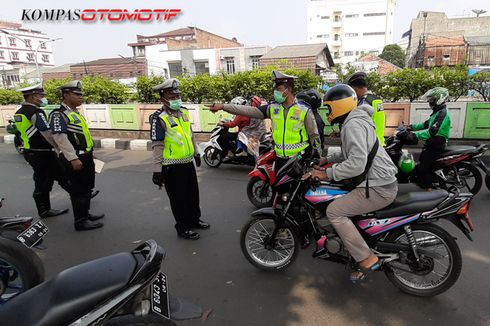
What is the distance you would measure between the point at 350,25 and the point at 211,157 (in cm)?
8187

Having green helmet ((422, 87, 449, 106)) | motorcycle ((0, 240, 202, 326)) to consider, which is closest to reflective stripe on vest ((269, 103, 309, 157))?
green helmet ((422, 87, 449, 106))

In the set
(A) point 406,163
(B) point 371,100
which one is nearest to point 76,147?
(B) point 371,100

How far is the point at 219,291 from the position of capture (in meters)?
2.87

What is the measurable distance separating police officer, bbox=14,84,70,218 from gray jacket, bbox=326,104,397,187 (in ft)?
11.6

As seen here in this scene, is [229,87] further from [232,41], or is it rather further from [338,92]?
[232,41]

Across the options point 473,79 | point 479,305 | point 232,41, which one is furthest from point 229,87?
point 232,41

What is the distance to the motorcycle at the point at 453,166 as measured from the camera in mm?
4281

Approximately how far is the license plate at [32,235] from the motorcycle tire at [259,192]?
261cm

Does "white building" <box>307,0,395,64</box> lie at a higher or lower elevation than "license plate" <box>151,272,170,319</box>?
higher

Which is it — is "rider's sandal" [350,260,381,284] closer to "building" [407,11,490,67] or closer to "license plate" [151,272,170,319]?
"license plate" [151,272,170,319]

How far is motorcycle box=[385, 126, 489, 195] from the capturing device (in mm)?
4281

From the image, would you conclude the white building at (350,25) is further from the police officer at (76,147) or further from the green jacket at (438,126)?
the police officer at (76,147)

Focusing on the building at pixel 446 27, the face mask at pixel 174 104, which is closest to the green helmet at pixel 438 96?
the face mask at pixel 174 104

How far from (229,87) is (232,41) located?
49686 millimetres
